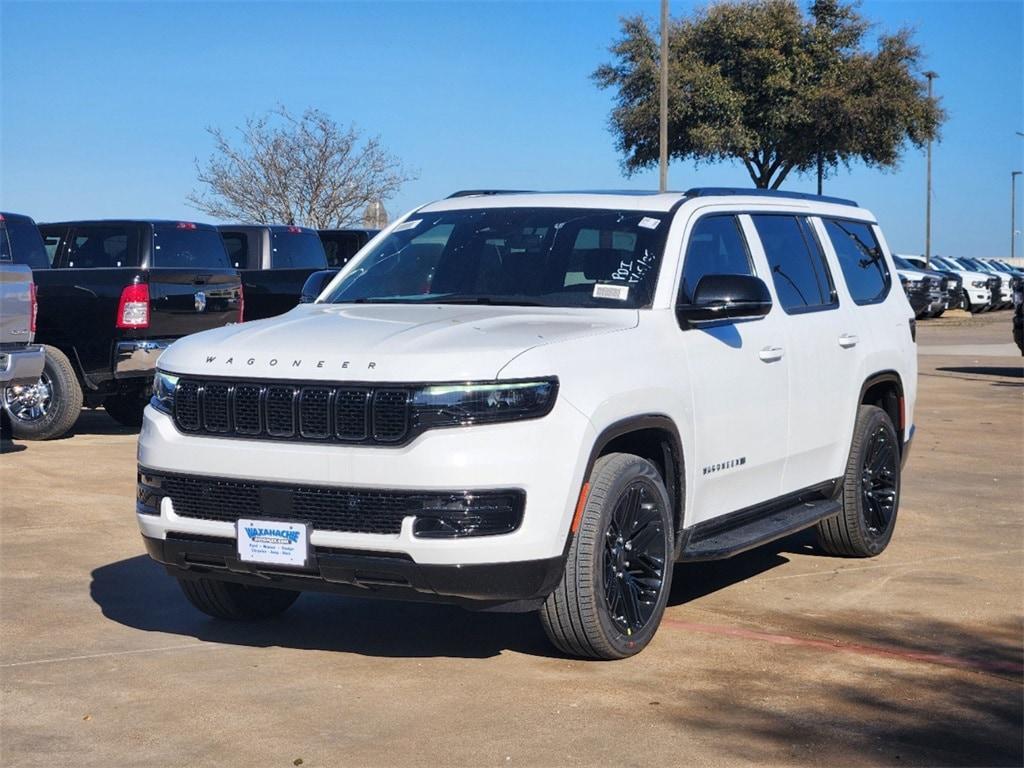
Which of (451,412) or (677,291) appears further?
(677,291)

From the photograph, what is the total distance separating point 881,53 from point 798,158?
3815 mm

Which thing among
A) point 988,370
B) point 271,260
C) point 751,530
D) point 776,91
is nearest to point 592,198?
point 751,530

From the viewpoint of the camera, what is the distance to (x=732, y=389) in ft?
22.0

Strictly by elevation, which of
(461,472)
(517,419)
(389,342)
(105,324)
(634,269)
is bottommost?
(461,472)

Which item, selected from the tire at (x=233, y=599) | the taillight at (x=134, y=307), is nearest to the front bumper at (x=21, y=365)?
the taillight at (x=134, y=307)

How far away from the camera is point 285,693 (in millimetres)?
5520

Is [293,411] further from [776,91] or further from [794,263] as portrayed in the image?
[776,91]

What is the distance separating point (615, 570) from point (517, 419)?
0.87m

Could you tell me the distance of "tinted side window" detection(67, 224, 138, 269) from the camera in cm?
1408

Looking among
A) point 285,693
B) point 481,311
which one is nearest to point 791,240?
point 481,311

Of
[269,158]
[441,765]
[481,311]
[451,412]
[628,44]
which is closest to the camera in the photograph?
[441,765]

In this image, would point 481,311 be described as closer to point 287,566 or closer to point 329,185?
point 287,566

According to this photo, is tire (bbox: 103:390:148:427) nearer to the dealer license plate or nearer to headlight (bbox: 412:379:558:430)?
the dealer license plate

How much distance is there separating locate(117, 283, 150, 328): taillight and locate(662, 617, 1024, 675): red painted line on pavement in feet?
24.5
